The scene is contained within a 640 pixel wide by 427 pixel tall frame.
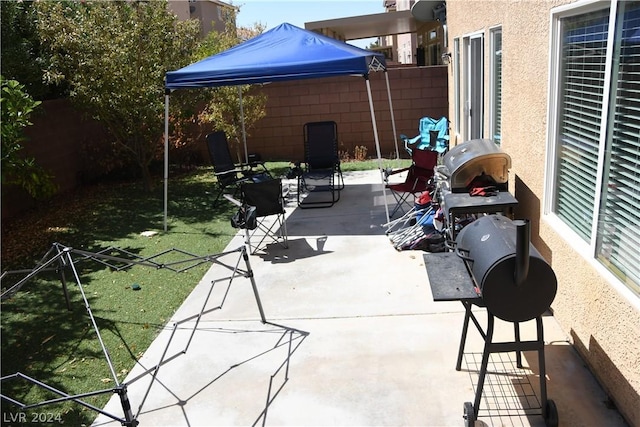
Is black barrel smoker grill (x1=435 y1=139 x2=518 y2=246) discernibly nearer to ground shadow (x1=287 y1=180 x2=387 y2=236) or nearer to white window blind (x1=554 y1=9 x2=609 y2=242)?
white window blind (x1=554 y1=9 x2=609 y2=242)

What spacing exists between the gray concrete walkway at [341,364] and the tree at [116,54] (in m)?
4.42

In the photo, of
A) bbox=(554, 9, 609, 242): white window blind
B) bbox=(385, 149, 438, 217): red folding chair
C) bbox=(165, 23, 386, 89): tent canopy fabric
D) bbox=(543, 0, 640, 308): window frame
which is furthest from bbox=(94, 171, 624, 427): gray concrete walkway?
bbox=(165, 23, 386, 89): tent canopy fabric

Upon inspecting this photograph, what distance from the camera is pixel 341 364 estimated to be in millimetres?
3658

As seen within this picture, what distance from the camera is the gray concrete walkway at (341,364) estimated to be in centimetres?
313

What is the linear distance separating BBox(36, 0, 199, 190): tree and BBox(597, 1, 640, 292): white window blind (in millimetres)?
7031

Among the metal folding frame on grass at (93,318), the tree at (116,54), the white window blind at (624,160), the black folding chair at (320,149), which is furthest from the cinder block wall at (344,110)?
the white window blind at (624,160)

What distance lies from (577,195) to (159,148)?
327 inches

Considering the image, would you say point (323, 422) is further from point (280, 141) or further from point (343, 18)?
point (343, 18)

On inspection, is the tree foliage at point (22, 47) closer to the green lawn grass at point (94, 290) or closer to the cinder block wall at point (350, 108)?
the green lawn grass at point (94, 290)

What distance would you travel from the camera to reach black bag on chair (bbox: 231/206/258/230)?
5.45m

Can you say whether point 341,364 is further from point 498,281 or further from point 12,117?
point 12,117

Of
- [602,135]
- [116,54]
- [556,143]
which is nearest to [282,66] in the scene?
[116,54]

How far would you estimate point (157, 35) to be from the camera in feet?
27.7

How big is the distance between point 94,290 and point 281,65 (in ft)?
10.6
